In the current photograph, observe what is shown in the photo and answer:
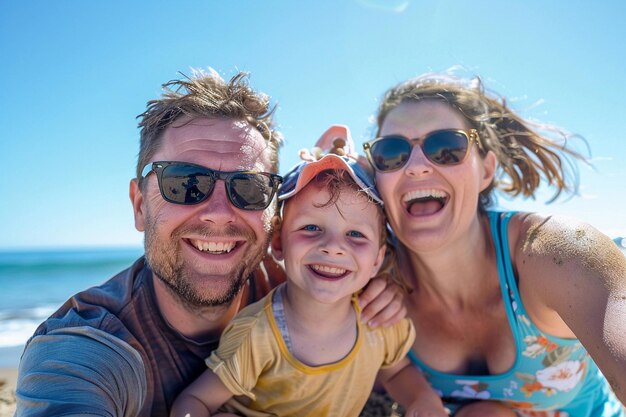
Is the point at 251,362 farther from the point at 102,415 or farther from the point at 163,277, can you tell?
the point at 102,415

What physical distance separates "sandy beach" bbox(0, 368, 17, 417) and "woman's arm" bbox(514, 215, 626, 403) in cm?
540

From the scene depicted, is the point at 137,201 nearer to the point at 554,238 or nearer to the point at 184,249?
the point at 184,249

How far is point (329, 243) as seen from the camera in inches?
Result: 109

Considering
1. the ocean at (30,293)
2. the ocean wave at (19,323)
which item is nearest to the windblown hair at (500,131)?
the ocean at (30,293)

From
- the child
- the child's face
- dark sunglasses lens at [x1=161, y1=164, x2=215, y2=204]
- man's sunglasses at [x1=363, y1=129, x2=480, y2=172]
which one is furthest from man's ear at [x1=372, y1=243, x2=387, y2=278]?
dark sunglasses lens at [x1=161, y1=164, x2=215, y2=204]

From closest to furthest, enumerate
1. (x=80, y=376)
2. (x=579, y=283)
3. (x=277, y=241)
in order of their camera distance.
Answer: (x=80, y=376) → (x=579, y=283) → (x=277, y=241)

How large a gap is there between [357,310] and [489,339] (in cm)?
106

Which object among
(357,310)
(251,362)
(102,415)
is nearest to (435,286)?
(357,310)

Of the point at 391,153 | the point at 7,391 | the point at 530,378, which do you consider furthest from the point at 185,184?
the point at 7,391

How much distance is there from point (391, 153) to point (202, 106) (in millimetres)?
1421

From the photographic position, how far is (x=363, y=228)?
9.62 ft

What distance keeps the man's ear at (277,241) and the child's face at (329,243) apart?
0.55 ft

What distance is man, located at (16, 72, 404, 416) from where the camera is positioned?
95.2 inches

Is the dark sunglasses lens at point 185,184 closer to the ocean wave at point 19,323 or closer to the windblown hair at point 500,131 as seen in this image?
the windblown hair at point 500,131
